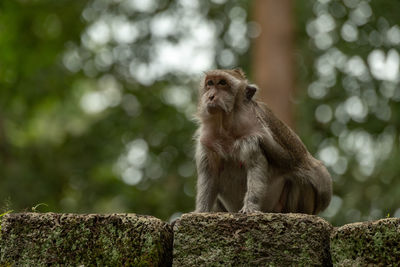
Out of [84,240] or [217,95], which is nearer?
[84,240]

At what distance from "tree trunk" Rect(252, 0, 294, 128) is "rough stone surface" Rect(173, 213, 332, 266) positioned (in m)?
10.9

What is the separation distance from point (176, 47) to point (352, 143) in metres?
6.85

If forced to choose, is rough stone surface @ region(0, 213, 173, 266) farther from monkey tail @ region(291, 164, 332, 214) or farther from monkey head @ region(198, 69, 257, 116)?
monkey tail @ region(291, 164, 332, 214)

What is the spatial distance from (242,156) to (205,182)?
570 millimetres

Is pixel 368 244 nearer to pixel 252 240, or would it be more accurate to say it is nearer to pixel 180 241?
pixel 252 240

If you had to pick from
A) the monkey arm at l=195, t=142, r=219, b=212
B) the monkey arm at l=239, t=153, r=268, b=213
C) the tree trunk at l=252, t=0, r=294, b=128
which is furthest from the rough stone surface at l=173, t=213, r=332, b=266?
the tree trunk at l=252, t=0, r=294, b=128

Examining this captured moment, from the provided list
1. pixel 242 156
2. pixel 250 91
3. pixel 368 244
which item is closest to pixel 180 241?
pixel 368 244

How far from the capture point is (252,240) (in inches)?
182

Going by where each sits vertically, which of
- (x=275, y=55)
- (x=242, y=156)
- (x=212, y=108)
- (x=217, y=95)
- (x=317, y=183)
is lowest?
(x=317, y=183)

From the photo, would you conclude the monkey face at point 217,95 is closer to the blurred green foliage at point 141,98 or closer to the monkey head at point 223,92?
the monkey head at point 223,92

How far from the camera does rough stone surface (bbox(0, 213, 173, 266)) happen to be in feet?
15.3

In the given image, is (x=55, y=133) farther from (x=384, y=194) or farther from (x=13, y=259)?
(x=13, y=259)

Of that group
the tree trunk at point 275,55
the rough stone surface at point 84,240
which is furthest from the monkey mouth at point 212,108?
the tree trunk at point 275,55

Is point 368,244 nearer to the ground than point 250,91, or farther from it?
nearer to the ground
